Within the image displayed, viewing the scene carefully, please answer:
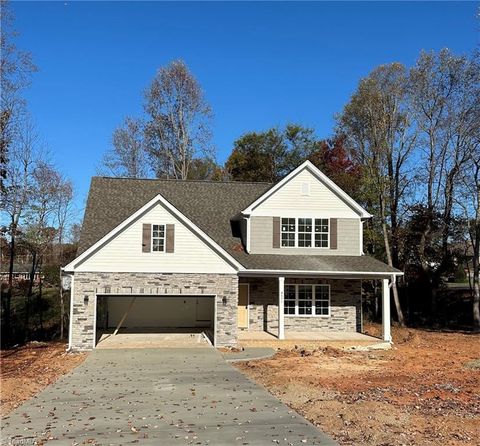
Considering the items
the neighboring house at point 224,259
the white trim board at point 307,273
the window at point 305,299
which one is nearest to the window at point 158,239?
the neighboring house at point 224,259

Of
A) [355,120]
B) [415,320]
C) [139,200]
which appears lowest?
[415,320]

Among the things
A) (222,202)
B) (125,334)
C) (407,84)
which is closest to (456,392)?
(125,334)

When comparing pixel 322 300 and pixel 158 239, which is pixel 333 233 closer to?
pixel 322 300

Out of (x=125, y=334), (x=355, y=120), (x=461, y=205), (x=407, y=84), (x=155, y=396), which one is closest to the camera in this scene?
(x=155, y=396)

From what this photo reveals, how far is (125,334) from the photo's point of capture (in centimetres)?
2147

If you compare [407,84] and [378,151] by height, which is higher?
[407,84]

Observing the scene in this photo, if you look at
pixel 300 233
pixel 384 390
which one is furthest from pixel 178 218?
pixel 384 390

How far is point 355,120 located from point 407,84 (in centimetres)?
377

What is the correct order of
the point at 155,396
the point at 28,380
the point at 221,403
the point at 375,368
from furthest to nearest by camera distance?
1. the point at 375,368
2. the point at 28,380
3. the point at 155,396
4. the point at 221,403

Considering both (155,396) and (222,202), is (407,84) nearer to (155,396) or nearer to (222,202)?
(222,202)

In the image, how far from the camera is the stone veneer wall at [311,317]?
73.2 ft

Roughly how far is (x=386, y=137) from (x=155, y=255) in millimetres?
17352

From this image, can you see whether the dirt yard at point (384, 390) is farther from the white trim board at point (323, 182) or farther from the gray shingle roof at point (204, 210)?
the white trim board at point (323, 182)

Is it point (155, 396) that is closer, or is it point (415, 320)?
point (155, 396)
